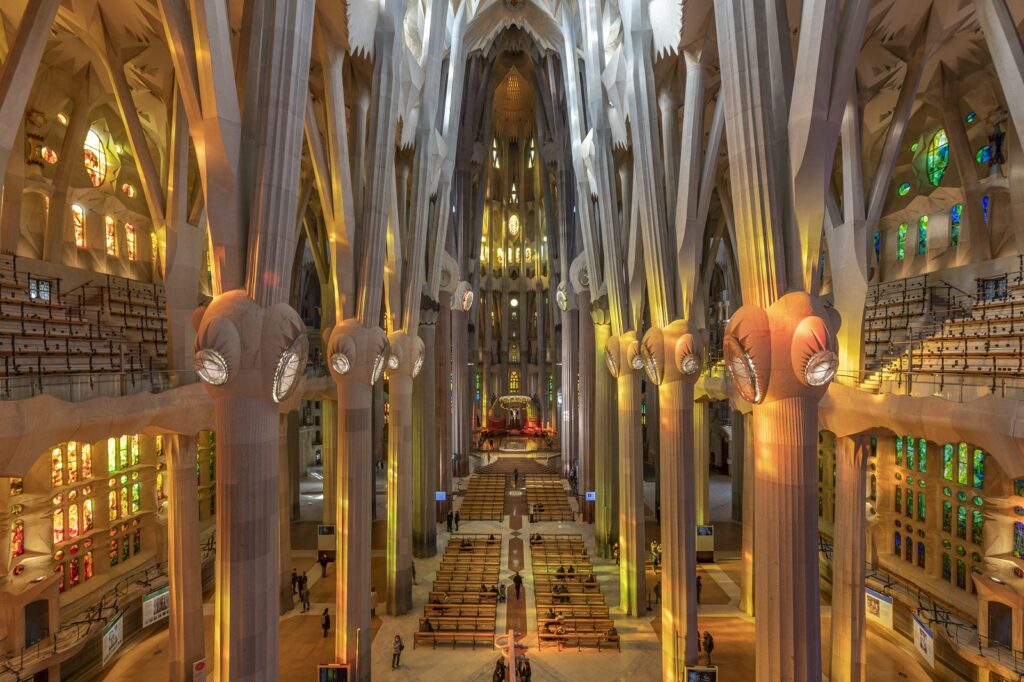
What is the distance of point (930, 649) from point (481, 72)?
34350mm

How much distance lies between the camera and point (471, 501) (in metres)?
29.5

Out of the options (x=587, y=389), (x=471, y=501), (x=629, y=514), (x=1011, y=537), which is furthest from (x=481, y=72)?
(x=1011, y=537)

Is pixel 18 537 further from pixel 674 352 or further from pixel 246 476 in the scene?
pixel 674 352

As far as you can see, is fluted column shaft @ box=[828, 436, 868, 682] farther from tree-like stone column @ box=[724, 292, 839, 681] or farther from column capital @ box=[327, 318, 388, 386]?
column capital @ box=[327, 318, 388, 386]

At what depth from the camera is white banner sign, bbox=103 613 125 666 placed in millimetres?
13094

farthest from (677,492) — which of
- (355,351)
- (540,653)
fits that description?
(355,351)

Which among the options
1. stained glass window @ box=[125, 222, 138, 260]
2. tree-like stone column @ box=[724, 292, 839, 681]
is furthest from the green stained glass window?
stained glass window @ box=[125, 222, 138, 260]

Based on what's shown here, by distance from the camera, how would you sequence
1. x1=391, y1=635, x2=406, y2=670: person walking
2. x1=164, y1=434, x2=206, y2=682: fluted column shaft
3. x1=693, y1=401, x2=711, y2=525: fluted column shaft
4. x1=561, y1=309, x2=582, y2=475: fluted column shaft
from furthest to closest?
1. x1=561, y1=309, x2=582, y2=475: fluted column shaft
2. x1=693, y1=401, x2=711, y2=525: fluted column shaft
3. x1=391, y1=635, x2=406, y2=670: person walking
4. x1=164, y1=434, x2=206, y2=682: fluted column shaft

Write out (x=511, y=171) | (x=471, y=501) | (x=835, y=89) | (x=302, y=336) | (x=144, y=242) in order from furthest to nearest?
(x=511, y=171), (x=471, y=501), (x=144, y=242), (x=302, y=336), (x=835, y=89)

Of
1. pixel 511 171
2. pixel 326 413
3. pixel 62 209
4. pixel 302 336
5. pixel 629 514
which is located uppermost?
pixel 511 171

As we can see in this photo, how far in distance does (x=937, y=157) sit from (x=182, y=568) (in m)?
25.4

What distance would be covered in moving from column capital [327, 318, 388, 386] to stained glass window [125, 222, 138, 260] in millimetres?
12911

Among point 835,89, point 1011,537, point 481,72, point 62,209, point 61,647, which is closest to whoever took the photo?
point 835,89

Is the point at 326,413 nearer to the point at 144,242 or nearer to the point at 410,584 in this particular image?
the point at 410,584
